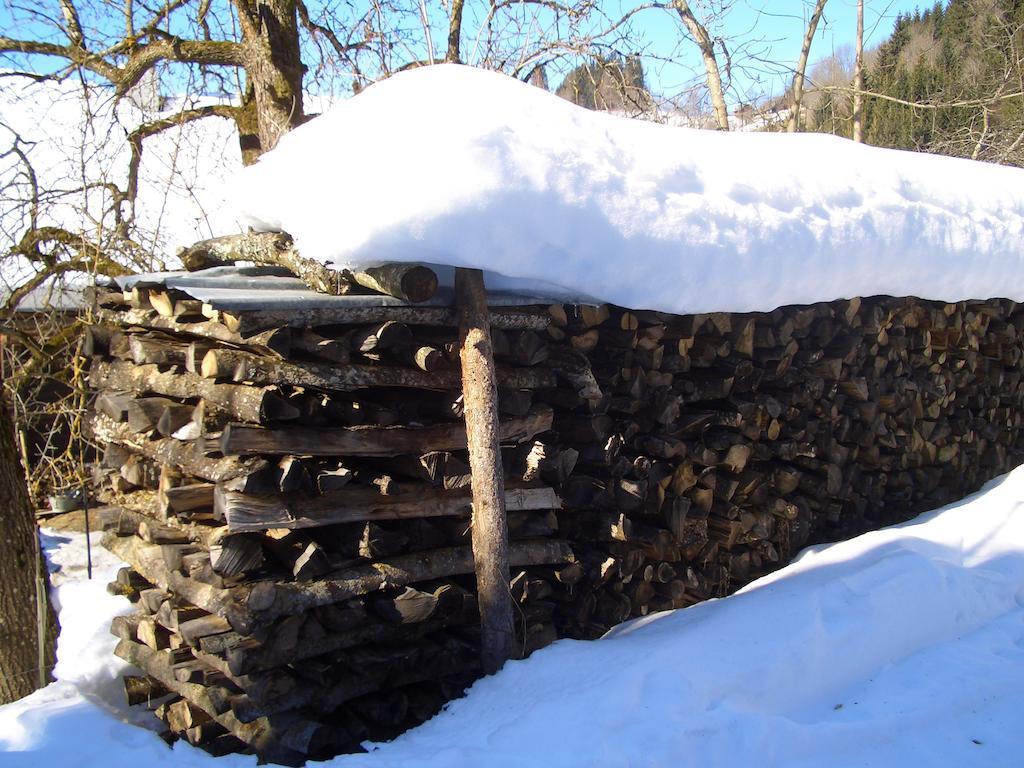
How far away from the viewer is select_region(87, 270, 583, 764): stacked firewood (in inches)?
127

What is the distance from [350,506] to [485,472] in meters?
0.56

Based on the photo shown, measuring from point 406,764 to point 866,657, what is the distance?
207cm

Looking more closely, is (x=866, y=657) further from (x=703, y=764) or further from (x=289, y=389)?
(x=289, y=389)

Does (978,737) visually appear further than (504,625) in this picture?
No

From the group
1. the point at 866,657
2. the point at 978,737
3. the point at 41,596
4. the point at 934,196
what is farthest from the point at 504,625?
the point at 934,196

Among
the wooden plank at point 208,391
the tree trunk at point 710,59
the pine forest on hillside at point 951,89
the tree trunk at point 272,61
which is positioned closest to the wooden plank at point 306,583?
the wooden plank at point 208,391

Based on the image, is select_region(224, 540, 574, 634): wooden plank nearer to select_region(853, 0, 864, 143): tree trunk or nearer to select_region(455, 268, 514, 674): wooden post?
select_region(455, 268, 514, 674): wooden post

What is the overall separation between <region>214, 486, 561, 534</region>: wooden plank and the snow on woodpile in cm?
97

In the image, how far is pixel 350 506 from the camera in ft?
11.2

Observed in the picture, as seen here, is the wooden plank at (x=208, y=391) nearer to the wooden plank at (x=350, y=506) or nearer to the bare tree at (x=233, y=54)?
the wooden plank at (x=350, y=506)

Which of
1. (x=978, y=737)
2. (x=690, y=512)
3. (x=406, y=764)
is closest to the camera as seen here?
(x=406, y=764)

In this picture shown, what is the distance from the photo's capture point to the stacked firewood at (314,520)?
3.21 meters

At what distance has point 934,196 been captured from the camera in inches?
224

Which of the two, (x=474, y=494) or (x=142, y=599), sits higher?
(x=474, y=494)
